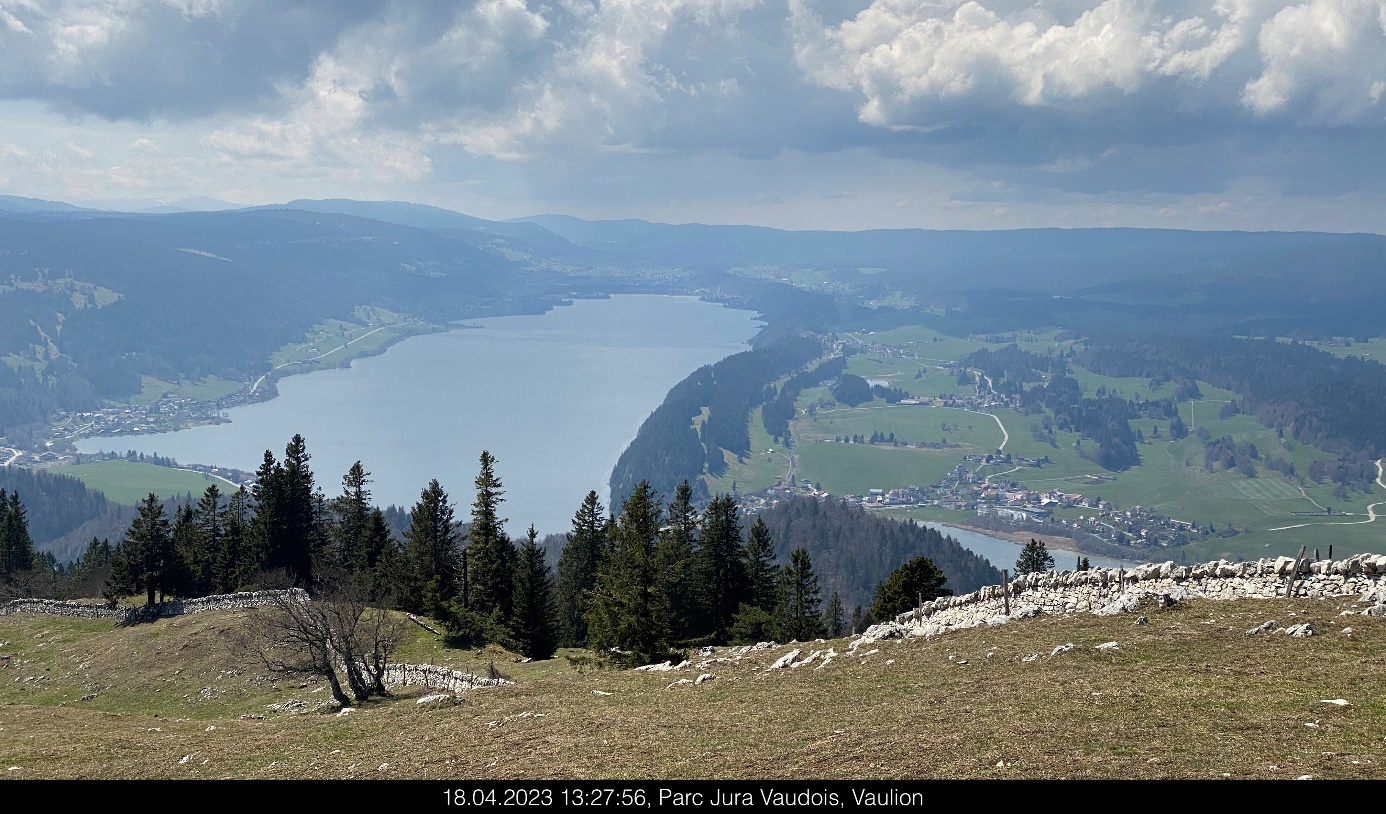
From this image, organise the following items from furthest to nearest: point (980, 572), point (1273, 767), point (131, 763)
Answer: point (980, 572) < point (131, 763) < point (1273, 767)

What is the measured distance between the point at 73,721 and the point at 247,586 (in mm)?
37595

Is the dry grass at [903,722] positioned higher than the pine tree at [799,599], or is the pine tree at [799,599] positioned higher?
the dry grass at [903,722]

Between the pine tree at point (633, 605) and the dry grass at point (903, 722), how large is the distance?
24.3 feet

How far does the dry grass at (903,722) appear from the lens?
16.5 m

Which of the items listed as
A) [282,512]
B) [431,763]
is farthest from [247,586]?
[431,763]

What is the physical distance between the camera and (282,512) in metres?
69.9

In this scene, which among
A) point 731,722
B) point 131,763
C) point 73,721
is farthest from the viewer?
point 73,721

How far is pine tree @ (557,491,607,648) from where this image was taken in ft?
236

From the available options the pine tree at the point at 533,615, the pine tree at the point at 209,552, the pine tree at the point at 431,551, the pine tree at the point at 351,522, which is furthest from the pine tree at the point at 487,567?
the pine tree at the point at 209,552

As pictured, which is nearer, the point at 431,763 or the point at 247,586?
the point at 431,763

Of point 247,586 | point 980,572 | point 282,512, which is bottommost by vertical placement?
point 980,572

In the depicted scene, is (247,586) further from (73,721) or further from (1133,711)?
(1133,711)

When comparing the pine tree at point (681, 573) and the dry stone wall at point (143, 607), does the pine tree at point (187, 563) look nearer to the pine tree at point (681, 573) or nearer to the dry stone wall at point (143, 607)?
the dry stone wall at point (143, 607)

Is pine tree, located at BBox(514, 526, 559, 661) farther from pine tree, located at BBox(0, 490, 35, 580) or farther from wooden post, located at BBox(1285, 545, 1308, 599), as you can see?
pine tree, located at BBox(0, 490, 35, 580)
